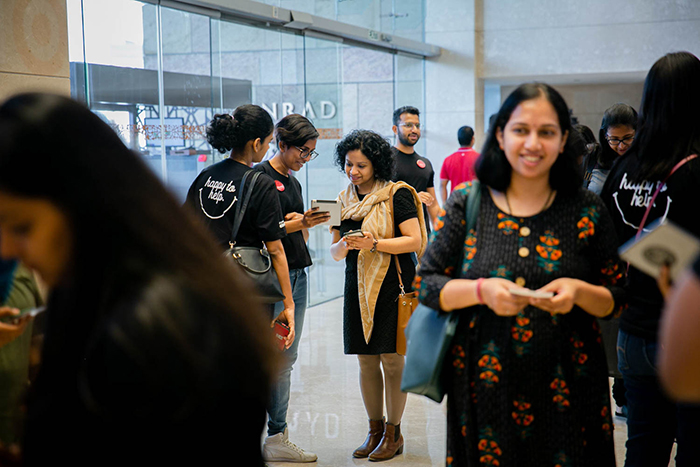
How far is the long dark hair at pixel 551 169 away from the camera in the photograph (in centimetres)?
214

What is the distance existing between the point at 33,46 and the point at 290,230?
168 cm

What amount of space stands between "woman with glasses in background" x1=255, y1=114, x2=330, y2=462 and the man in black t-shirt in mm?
2574

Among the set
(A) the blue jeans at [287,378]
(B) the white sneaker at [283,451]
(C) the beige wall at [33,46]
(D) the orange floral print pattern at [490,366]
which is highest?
(C) the beige wall at [33,46]

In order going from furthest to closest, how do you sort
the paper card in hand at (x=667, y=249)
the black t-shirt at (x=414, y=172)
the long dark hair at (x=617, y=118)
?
1. the black t-shirt at (x=414, y=172)
2. the long dark hair at (x=617, y=118)
3. the paper card in hand at (x=667, y=249)

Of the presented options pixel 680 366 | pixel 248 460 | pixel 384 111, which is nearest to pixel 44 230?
pixel 248 460

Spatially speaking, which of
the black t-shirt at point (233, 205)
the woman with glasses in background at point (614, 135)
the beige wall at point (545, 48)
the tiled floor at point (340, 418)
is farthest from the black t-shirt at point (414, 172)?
the beige wall at point (545, 48)

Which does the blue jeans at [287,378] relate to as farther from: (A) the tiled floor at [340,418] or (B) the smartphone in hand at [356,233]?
(B) the smartphone in hand at [356,233]

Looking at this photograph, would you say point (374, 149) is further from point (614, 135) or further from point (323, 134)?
point (323, 134)

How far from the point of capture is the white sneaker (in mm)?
3684

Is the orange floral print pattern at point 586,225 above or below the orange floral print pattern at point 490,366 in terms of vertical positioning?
above

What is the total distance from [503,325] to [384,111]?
811 centimetres

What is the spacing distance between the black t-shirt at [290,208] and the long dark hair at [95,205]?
8.52ft

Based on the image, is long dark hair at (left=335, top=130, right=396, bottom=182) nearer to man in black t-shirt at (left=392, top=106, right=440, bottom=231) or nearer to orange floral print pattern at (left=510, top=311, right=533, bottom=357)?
orange floral print pattern at (left=510, top=311, right=533, bottom=357)

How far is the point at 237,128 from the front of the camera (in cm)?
327
